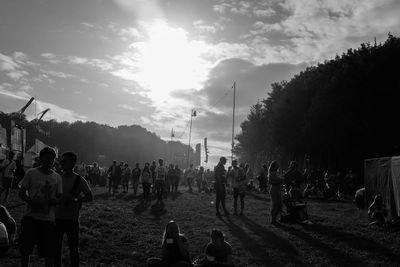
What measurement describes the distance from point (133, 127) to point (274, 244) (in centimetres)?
14806

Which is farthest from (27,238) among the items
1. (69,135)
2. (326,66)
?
(69,135)

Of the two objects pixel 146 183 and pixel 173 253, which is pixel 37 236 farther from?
pixel 146 183

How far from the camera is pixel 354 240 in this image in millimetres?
10828

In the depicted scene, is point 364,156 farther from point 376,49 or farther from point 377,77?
point 376,49

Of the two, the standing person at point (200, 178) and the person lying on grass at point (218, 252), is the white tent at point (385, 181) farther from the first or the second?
the standing person at point (200, 178)

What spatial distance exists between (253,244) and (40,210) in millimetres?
5825

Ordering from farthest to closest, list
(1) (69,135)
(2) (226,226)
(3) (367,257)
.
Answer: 1. (1) (69,135)
2. (2) (226,226)
3. (3) (367,257)

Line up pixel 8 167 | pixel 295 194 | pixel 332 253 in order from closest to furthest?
pixel 332 253
pixel 295 194
pixel 8 167

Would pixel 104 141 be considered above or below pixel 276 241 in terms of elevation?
above

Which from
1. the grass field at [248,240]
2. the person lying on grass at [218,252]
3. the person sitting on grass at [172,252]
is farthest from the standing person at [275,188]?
the person sitting on grass at [172,252]

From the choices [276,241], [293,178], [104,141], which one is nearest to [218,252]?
[276,241]

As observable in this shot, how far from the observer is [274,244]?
10.2 m

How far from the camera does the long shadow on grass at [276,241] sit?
9008 mm

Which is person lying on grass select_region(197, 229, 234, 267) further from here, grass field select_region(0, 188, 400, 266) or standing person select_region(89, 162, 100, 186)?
standing person select_region(89, 162, 100, 186)
